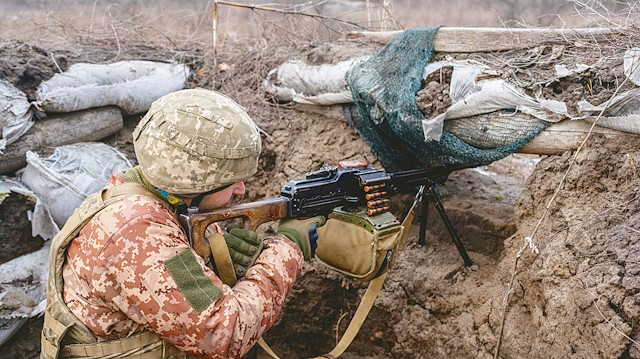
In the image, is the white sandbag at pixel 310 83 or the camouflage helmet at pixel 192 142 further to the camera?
the white sandbag at pixel 310 83

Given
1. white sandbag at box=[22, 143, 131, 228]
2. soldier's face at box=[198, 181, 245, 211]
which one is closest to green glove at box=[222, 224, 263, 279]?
soldier's face at box=[198, 181, 245, 211]

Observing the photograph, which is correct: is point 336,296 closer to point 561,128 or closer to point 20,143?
point 561,128

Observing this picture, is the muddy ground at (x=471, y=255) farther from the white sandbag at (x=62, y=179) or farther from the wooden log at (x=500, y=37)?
the wooden log at (x=500, y=37)

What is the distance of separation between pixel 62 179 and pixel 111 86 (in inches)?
35.2

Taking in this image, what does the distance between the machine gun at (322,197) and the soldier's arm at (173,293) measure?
191mm

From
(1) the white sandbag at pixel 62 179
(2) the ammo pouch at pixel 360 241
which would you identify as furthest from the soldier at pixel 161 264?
(1) the white sandbag at pixel 62 179

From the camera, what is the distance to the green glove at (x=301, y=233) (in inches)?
89.6

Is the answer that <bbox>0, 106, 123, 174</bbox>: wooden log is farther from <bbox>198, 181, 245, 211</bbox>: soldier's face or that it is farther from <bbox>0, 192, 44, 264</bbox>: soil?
<bbox>198, 181, 245, 211</bbox>: soldier's face

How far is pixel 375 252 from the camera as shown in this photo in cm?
258

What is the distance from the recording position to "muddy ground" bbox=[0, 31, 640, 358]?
2.22 metres

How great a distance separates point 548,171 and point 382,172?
0.97 meters

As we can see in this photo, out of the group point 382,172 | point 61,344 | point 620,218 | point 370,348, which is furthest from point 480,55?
point 61,344

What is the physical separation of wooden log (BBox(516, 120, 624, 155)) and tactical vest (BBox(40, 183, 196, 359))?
6.82 feet

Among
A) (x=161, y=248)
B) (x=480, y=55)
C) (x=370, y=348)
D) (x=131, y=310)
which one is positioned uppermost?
(x=480, y=55)
